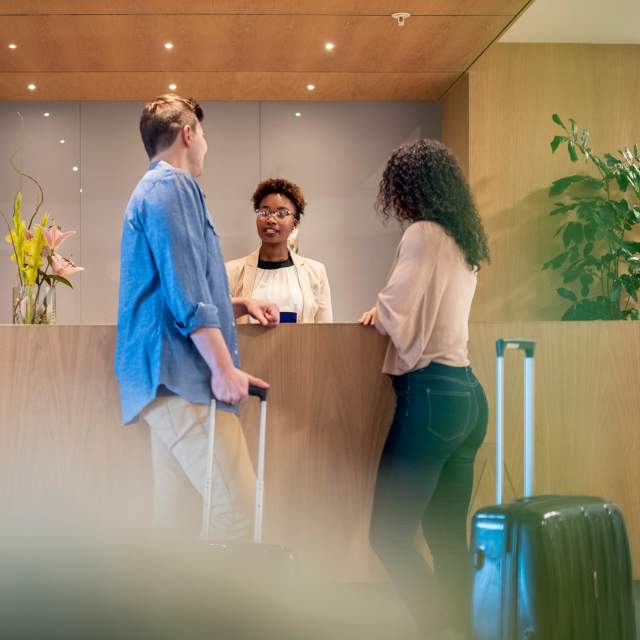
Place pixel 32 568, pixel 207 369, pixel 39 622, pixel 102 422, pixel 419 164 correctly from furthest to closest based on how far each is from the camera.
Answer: pixel 102 422
pixel 419 164
pixel 207 369
pixel 32 568
pixel 39 622

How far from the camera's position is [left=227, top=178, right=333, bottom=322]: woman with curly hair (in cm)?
330

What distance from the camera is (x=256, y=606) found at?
1.38m

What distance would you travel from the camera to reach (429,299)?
205cm

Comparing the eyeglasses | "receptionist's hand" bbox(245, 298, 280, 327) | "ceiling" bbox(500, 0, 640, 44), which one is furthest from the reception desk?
"ceiling" bbox(500, 0, 640, 44)

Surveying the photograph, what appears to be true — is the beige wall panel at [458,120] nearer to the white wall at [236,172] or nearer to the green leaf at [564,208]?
the white wall at [236,172]

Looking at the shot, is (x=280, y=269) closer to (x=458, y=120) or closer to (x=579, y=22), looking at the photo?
(x=458, y=120)

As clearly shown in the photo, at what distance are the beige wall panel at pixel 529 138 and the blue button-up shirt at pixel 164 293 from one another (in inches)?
106

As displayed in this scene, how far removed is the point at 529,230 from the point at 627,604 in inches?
117

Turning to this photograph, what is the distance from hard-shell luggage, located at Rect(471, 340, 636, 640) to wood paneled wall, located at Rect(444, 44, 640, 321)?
2.81 m

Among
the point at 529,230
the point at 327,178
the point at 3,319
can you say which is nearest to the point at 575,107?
the point at 529,230

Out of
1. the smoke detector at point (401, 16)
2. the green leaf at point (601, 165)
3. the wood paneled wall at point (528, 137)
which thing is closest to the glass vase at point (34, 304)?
the smoke detector at point (401, 16)

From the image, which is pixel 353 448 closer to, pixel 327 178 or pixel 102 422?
pixel 102 422

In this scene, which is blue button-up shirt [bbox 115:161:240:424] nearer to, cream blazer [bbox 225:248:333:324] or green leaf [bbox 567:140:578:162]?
cream blazer [bbox 225:248:333:324]

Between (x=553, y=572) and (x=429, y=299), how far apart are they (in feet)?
2.39
